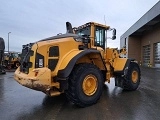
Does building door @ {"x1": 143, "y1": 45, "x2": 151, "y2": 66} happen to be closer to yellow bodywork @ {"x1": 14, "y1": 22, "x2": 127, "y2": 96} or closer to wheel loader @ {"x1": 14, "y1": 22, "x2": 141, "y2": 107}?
wheel loader @ {"x1": 14, "y1": 22, "x2": 141, "y2": 107}

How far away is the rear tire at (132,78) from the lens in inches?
360

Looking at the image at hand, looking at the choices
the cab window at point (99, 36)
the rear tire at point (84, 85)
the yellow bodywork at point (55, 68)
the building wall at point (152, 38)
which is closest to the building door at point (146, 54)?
the building wall at point (152, 38)

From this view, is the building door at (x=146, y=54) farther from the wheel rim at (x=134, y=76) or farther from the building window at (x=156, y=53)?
the wheel rim at (x=134, y=76)

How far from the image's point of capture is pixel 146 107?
6.48 metres

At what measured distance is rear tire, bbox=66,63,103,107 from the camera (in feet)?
20.7

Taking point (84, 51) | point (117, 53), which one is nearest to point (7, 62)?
point (117, 53)

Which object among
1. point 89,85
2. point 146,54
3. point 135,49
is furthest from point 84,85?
point 135,49

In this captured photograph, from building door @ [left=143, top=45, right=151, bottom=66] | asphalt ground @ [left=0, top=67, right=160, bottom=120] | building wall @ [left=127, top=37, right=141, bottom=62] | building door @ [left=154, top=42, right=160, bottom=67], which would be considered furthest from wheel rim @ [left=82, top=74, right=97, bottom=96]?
building wall @ [left=127, top=37, right=141, bottom=62]

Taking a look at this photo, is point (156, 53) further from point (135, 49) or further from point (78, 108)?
point (78, 108)

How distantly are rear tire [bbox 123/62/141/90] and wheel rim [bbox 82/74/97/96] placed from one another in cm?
253

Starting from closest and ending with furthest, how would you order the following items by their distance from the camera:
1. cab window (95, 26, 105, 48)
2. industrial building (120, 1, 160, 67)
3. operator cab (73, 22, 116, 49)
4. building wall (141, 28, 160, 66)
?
1. operator cab (73, 22, 116, 49)
2. cab window (95, 26, 105, 48)
3. industrial building (120, 1, 160, 67)
4. building wall (141, 28, 160, 66)

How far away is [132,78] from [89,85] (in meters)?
3.29

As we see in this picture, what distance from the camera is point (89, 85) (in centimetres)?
684

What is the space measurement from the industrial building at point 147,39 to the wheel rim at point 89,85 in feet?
56.5
